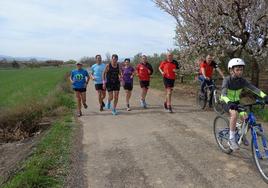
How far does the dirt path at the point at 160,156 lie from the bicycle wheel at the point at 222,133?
0.50 feet

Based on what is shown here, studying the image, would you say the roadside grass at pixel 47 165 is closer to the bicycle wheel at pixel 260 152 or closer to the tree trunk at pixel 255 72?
the bicycle wheel at pixel 260 152

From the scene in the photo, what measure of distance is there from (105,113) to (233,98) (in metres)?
6.77

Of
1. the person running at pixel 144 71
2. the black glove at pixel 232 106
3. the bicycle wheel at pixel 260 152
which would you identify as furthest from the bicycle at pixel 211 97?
the bicycle wheel at pixel 260 152

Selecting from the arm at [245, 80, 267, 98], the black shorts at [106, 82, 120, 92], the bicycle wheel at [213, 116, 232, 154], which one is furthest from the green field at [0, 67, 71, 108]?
the arm at [245, 80, 267, 98]

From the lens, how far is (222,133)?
786 centimetres

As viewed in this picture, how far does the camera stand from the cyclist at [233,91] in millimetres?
6820

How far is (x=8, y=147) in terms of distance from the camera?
11.0m

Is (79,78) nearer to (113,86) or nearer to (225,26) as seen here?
(113,86)

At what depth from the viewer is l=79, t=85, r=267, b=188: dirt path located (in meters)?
6.37

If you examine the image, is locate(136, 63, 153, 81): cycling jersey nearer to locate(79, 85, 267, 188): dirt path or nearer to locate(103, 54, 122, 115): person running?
locate(103, 54, 122, 115): person running

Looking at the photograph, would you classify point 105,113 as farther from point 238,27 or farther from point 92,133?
point 238,27

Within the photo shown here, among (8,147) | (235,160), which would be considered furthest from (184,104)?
(235,160)

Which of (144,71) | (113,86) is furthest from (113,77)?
(144,71)

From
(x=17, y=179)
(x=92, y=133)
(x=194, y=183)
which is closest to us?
(x=194, y=183)
